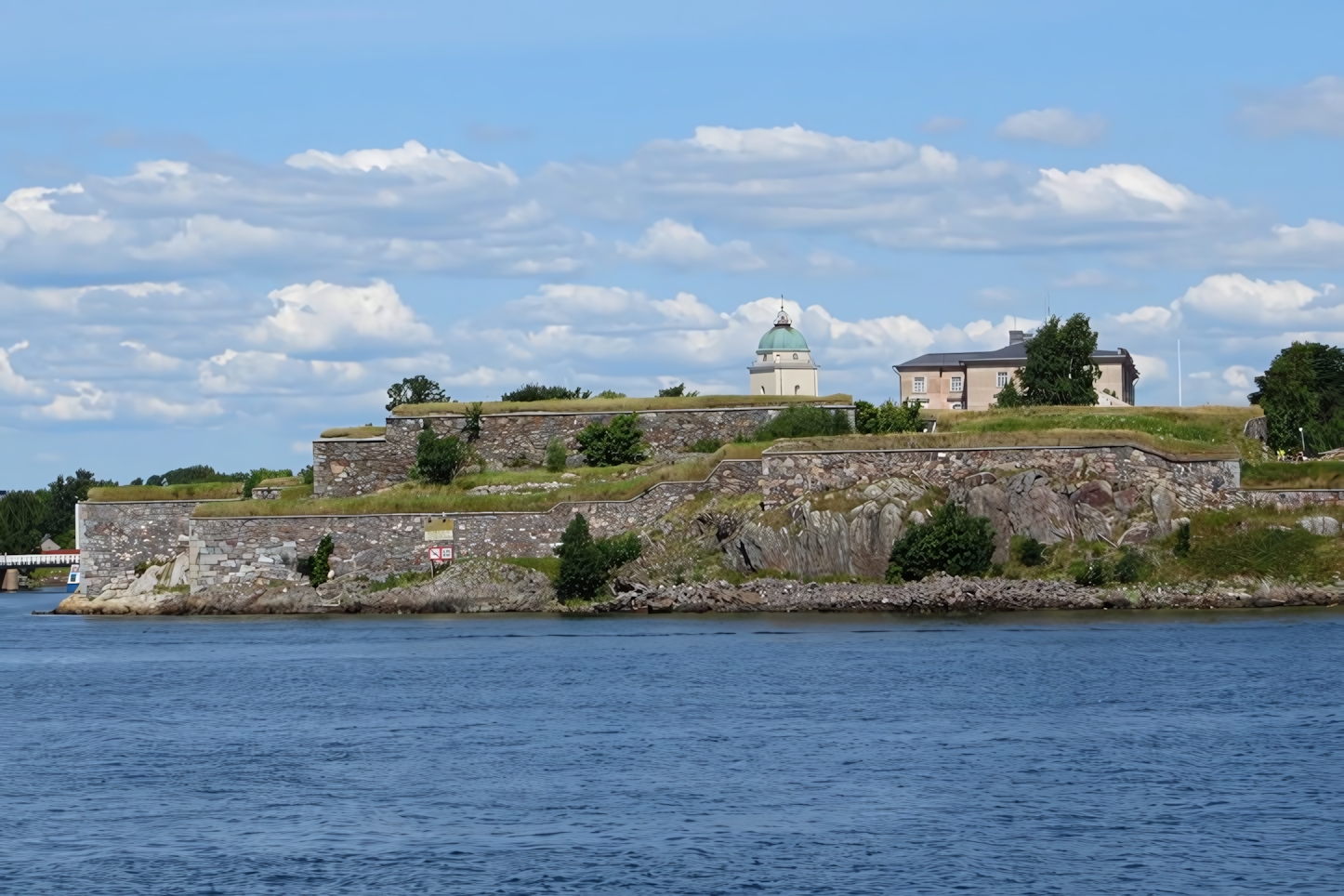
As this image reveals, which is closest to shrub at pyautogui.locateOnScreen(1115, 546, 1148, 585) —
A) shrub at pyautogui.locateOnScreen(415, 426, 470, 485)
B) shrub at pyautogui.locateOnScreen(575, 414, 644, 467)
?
shrub at pyautogui.locateOnScreen(575, 414, 644, 467)

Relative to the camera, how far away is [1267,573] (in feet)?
168

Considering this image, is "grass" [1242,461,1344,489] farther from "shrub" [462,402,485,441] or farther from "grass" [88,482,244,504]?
"grass" [88,482,244,504]

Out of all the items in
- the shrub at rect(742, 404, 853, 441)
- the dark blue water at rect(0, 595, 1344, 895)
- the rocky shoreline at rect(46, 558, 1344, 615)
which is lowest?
the dark blue water at rect(0, 595, 1344, 895)

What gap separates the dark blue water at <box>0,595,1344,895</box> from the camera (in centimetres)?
2106

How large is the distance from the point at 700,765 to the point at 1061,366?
48.3 metres

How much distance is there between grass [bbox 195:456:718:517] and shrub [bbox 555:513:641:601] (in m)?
2.05

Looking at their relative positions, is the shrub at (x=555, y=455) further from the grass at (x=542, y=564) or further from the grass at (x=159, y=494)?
the grass at (x=159, y=494)

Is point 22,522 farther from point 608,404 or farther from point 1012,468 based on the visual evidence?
point 1012,468

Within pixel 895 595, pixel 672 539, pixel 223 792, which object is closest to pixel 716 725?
pixel 223 792

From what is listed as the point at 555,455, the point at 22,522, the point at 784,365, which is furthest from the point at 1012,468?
the point at 22,522

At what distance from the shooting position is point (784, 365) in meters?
103

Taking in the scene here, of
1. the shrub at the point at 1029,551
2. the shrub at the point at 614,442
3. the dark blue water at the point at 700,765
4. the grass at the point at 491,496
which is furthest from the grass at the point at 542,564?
the shrub at the point at 1029,551

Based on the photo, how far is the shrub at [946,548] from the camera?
171ft

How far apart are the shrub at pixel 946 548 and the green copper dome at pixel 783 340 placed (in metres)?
52.1
